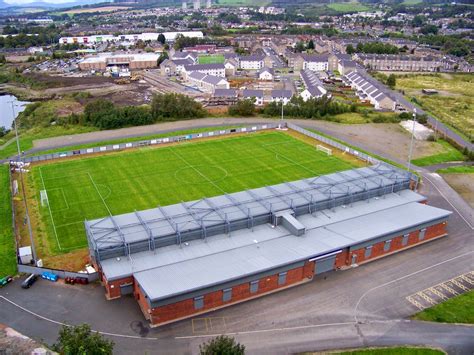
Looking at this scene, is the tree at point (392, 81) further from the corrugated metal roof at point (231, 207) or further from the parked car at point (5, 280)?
the parked car at point (5, 280)

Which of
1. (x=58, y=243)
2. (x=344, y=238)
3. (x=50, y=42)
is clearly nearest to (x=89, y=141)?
(x=58, y=243)

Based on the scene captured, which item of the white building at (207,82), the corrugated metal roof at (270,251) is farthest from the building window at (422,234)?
the white building at (207,82)

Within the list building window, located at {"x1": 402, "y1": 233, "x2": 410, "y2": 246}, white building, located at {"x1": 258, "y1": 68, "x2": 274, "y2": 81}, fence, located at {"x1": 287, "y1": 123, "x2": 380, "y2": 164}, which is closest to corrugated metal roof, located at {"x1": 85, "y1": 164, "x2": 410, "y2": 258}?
building window, located at {"x1": 402, "y1": 233, "x2": 410, "y2": 246}

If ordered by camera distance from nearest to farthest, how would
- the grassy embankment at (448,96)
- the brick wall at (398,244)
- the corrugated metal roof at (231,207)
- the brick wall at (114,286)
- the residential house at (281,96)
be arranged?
1. the brick wall at (114,286)
2. the corrugated metal roof at (231,207)
3. the brick wall at (398,244)
4. the grassy embankment at (448,96)
5. the residential house at (281,96)

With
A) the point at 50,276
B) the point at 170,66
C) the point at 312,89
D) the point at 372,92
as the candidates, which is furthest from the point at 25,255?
the point at 170,66

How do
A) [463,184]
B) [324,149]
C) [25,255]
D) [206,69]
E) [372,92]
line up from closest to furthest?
1. [25,255]
2. [463,184]
3. [324,149]
4. [372,92]
5. [206,69]

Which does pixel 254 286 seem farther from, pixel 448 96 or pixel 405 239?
pixel 448 96
